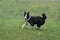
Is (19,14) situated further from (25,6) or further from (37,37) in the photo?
(37,37)

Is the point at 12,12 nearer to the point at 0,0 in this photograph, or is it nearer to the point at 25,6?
the point at 25,6

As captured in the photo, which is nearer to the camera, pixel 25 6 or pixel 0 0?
pixel 25 6

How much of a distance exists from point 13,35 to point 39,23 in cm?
175

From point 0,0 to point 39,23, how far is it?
468 inches

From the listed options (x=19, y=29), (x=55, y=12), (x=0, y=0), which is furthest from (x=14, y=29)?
(x=0, y=0)

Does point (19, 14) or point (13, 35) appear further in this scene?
point (19, 14)

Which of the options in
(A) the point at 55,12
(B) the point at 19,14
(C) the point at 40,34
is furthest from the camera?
(A) the point at 55,12

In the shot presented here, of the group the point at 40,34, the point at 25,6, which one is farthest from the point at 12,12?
the point at 40,34

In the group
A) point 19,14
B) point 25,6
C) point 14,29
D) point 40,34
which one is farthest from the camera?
point 25,6

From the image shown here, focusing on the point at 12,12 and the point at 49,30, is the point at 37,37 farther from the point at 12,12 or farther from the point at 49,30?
the point at 12,12

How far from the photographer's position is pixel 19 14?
55.0 feet

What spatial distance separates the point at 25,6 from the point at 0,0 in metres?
3.97

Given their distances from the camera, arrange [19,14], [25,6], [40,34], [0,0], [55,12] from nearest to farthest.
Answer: [40,34] → [19,14] → [55,12] → [25,6] → [0,0]

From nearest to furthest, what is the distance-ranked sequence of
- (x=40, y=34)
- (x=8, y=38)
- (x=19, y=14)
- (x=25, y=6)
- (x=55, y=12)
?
(x=8, y=38)
(x=40, y=34)
(x=19, y=14)
(x=55, y=12)
(x=25, y=6)
